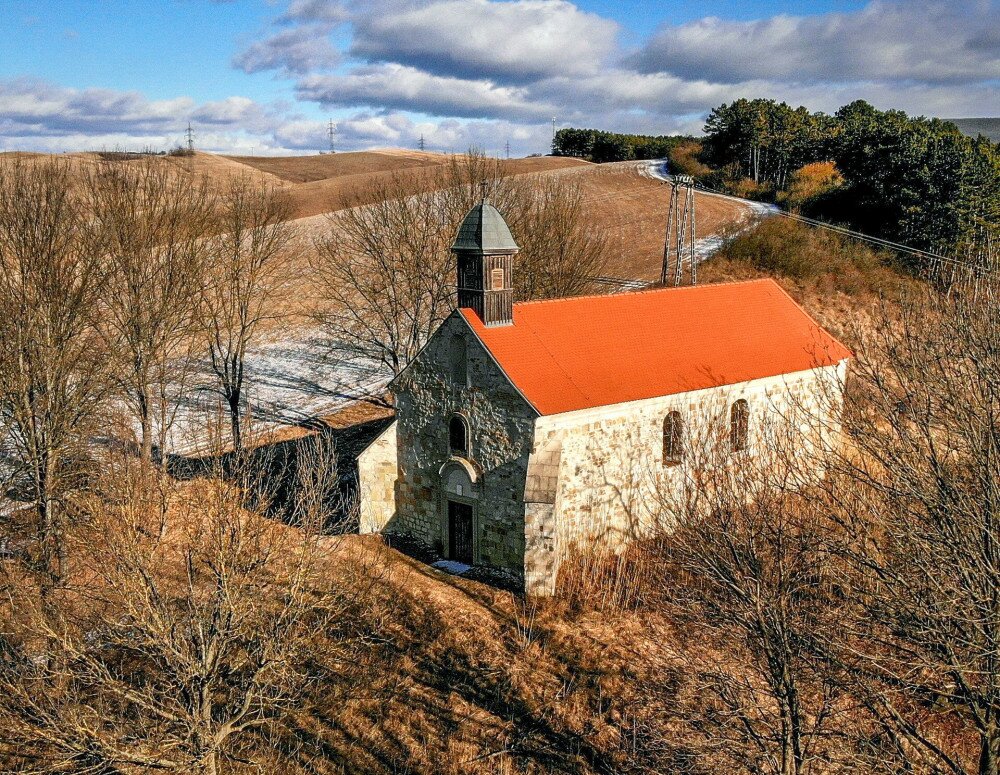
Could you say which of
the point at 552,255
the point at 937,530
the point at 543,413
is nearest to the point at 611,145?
the point at 552,255

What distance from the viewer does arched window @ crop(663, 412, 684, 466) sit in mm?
24906

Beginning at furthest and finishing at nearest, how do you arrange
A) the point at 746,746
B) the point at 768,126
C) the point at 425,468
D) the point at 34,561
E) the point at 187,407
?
1. the point at 768,126
2. the point at 187,407
3. the point at 425,468
4. the point at 34,561
5. the point at 746,746

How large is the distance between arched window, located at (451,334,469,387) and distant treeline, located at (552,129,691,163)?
233 ft

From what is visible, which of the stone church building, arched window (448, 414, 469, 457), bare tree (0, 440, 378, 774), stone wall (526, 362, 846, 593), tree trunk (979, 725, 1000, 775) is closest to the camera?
tree trunk (979, 725, 1000, 775)

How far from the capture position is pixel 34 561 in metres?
19.6

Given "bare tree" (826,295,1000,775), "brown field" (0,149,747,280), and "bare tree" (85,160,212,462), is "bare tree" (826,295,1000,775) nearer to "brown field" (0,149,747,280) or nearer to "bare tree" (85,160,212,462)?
"bare tree" (85,160,212,462)

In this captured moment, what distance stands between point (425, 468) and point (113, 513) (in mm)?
10514

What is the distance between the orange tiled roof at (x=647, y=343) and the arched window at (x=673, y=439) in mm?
1100

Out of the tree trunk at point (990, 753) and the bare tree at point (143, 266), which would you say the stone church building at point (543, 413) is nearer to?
the bare tree at point (143, 266)

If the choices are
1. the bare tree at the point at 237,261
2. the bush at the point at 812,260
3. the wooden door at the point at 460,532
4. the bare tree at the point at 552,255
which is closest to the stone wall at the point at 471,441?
the wooden door at the point at 460,532

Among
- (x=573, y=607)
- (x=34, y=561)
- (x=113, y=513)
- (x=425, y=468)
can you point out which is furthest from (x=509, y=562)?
(x=34, y=561)

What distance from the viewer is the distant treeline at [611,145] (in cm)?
9294

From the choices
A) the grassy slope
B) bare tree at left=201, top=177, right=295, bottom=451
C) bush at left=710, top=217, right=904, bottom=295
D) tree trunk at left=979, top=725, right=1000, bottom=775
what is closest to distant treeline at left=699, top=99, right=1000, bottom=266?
bush at left=710, top=217, right=904, bottom=295

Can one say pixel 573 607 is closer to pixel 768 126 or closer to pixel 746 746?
pixel 746 746
